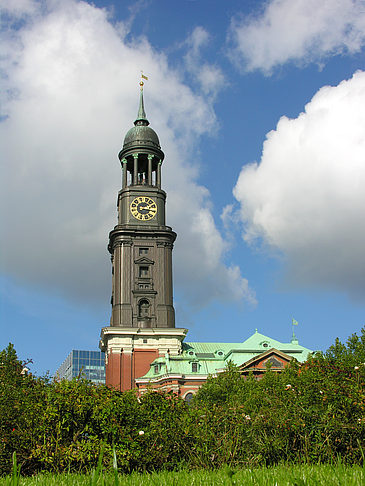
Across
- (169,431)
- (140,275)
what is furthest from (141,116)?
(169,431)

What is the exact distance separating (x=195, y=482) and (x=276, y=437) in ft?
27.8

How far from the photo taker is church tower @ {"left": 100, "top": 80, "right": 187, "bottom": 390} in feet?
252

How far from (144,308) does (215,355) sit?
13908mm

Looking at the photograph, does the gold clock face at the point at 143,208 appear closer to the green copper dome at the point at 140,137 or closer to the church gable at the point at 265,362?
the green copper dome at the point at 140,137

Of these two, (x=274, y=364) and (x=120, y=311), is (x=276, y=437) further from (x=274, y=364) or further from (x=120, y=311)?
(x=120, y=311)

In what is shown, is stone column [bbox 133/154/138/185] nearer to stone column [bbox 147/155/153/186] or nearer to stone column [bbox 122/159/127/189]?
stone column [bbox 122/159/127/189]

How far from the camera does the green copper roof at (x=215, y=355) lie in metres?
74.9

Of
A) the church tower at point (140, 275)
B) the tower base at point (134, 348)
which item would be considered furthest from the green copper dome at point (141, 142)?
the tower base at point (134, 348)

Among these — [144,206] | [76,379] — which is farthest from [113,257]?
[76,379]

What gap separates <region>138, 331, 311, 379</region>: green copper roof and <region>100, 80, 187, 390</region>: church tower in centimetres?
228

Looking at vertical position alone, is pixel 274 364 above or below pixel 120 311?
below

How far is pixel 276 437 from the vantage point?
49.8 ft

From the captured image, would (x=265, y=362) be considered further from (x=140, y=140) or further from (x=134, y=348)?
(x=140, y=140)

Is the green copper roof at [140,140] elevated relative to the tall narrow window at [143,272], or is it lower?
elevated
